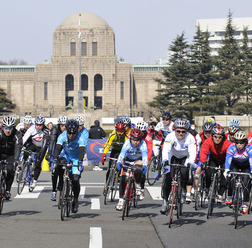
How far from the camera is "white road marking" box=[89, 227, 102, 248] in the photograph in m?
8.85

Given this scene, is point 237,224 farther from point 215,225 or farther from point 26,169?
point 26,169

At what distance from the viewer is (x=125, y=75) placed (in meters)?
110

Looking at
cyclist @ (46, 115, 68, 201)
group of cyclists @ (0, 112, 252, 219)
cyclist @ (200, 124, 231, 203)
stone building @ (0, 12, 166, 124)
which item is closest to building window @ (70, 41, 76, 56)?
stone building @ (0, 12, 166, 124)

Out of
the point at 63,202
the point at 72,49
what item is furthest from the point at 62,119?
the point at 72,49

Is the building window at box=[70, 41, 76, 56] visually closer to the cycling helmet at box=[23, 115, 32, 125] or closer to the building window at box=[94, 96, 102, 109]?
the building window at box=[94, 96, 102, 109]

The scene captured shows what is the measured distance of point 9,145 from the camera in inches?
460

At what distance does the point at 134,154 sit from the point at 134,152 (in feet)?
0.14

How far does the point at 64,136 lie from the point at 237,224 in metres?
3.32

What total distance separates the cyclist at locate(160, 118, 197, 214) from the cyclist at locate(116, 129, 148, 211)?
0.53 m

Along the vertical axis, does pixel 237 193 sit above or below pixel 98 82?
below

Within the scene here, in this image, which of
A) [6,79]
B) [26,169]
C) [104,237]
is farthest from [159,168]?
[6,79]

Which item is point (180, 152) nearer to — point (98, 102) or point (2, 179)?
point (2, 179)

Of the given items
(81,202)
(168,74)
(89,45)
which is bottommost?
(81,202)

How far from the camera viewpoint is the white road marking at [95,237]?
8852mm
